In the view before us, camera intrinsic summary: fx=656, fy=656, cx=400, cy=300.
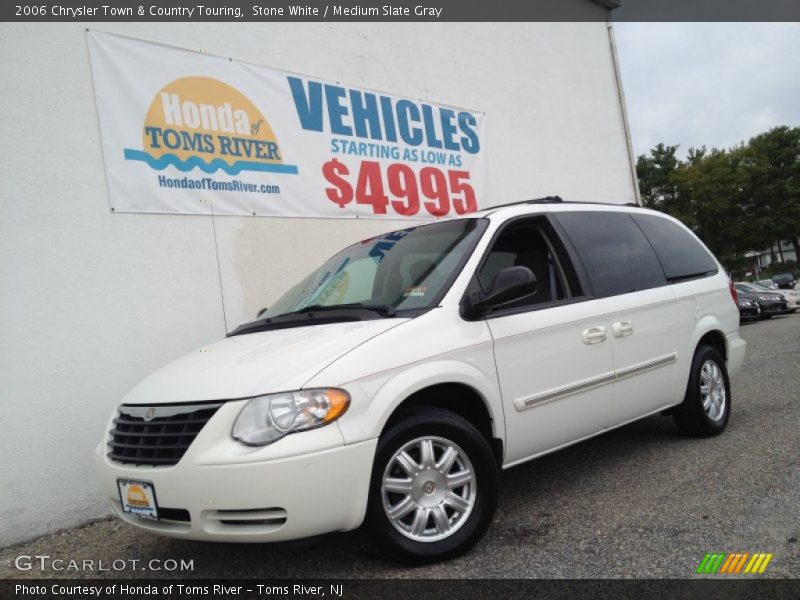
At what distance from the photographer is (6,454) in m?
4.37

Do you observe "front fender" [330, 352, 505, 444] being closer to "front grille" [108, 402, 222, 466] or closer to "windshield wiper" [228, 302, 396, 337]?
"windshield wiper" [228, 302, 396, 337]

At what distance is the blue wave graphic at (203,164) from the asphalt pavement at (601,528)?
9.14ft

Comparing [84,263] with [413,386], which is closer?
[413,386]

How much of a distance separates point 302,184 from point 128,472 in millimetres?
3845

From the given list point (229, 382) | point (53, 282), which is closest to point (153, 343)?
point (53, 282)

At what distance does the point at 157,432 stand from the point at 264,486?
0.65 m

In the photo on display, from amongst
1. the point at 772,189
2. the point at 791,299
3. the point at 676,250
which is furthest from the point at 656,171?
the point at 676,250

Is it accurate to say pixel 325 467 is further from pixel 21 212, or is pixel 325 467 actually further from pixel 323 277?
pixel 21 212

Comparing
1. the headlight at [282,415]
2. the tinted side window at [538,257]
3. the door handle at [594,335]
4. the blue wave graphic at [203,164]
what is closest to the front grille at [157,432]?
the headlight at [282,415]

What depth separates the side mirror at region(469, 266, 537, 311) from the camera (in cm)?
329

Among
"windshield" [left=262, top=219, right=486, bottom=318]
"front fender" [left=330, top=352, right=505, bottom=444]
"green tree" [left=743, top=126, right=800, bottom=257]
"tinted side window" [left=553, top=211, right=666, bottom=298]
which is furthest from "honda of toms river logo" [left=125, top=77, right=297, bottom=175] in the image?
"green tree" [left=743, top=126, right=800, bottom=257]

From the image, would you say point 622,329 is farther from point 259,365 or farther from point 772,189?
point 772,189

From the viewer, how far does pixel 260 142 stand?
19.8ft

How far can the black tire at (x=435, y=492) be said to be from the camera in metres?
2.88
